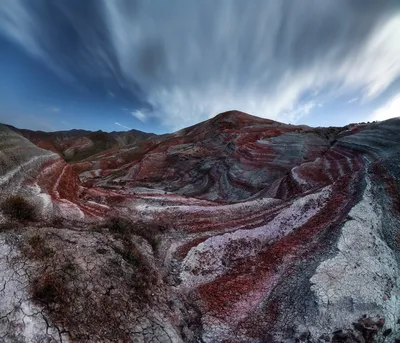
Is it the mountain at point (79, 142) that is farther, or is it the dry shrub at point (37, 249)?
the mountain at point (79, 142)

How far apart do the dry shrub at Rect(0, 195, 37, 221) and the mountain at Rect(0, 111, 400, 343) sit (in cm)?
34

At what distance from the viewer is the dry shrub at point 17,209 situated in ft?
44.0

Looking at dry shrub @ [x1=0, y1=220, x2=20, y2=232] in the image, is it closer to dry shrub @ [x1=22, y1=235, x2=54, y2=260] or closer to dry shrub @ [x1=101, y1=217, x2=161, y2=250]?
dry shrub @ [x1=22, y1=235, x2=54, y2=260]

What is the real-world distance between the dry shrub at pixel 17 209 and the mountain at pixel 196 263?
1.10ft

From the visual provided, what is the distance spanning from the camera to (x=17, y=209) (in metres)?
13.7

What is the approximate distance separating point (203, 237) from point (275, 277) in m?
4.97

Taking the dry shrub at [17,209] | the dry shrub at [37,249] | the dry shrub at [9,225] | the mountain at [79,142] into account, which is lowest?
the dry shrub at [37,249]

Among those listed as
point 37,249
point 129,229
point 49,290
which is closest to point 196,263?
point 129,229

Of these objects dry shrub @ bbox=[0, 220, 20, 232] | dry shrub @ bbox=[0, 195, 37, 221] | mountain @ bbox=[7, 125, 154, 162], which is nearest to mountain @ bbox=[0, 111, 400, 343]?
dry shrub @ bbox=[0, 220, 20, 232]

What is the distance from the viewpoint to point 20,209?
545 inches

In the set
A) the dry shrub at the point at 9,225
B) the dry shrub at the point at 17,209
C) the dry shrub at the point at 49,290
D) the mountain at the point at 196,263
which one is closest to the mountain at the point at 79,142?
the mountain at the point at 196,263

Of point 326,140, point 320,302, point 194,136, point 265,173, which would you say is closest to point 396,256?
point 320,302

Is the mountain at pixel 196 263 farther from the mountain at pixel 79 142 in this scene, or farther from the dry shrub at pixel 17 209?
the mountain at pixel 79 142

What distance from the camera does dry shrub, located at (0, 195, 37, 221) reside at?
1342 cm
